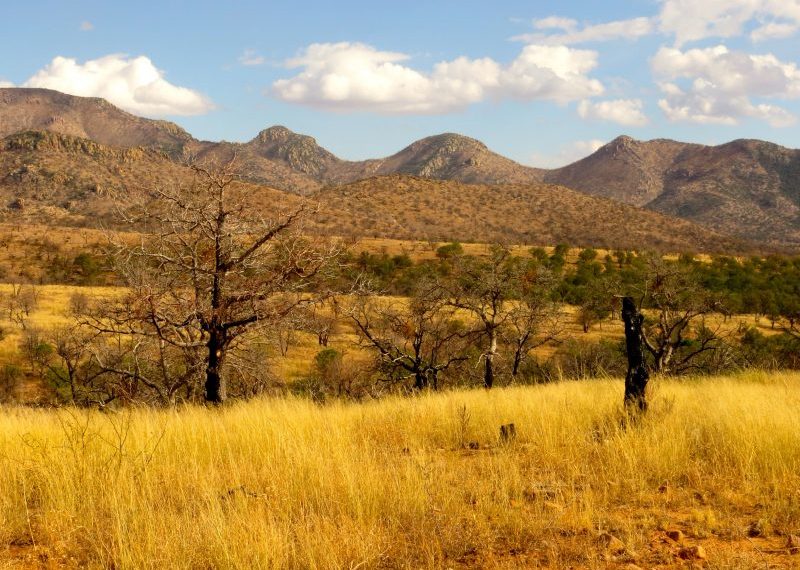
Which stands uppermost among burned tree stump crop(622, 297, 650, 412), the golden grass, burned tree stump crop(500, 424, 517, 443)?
burned tree stump crop(622, 297, 650, 412)

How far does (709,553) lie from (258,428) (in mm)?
4231

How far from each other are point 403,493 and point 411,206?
97717 millimetres

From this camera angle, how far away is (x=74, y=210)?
87.5 metres

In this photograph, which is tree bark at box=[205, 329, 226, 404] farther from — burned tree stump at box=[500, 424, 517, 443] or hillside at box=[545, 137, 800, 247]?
hillside at box=[545, 137, 800, 247]

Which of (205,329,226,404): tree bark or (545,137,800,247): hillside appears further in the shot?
(545,137,800,247): hillside

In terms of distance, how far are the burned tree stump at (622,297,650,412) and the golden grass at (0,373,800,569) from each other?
234 millimetres

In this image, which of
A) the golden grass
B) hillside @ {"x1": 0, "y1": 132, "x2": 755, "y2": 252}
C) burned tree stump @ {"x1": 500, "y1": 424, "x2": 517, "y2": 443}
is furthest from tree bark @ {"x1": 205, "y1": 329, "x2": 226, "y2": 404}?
hillside @ {"x1": 0, "y1": 132, "x2": 755, "y2": 252}

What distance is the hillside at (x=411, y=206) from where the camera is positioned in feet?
282

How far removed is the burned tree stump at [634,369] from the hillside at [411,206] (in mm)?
71153

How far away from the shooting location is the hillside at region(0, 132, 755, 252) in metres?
86.1

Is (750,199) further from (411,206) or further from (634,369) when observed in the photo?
(634,369)

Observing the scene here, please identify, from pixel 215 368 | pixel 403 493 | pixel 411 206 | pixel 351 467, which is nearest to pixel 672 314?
pixel 215 368

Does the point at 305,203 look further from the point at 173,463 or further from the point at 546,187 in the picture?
the point at 546,187

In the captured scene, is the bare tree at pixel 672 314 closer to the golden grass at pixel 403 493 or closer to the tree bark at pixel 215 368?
the golden grass at pixel 403 493
